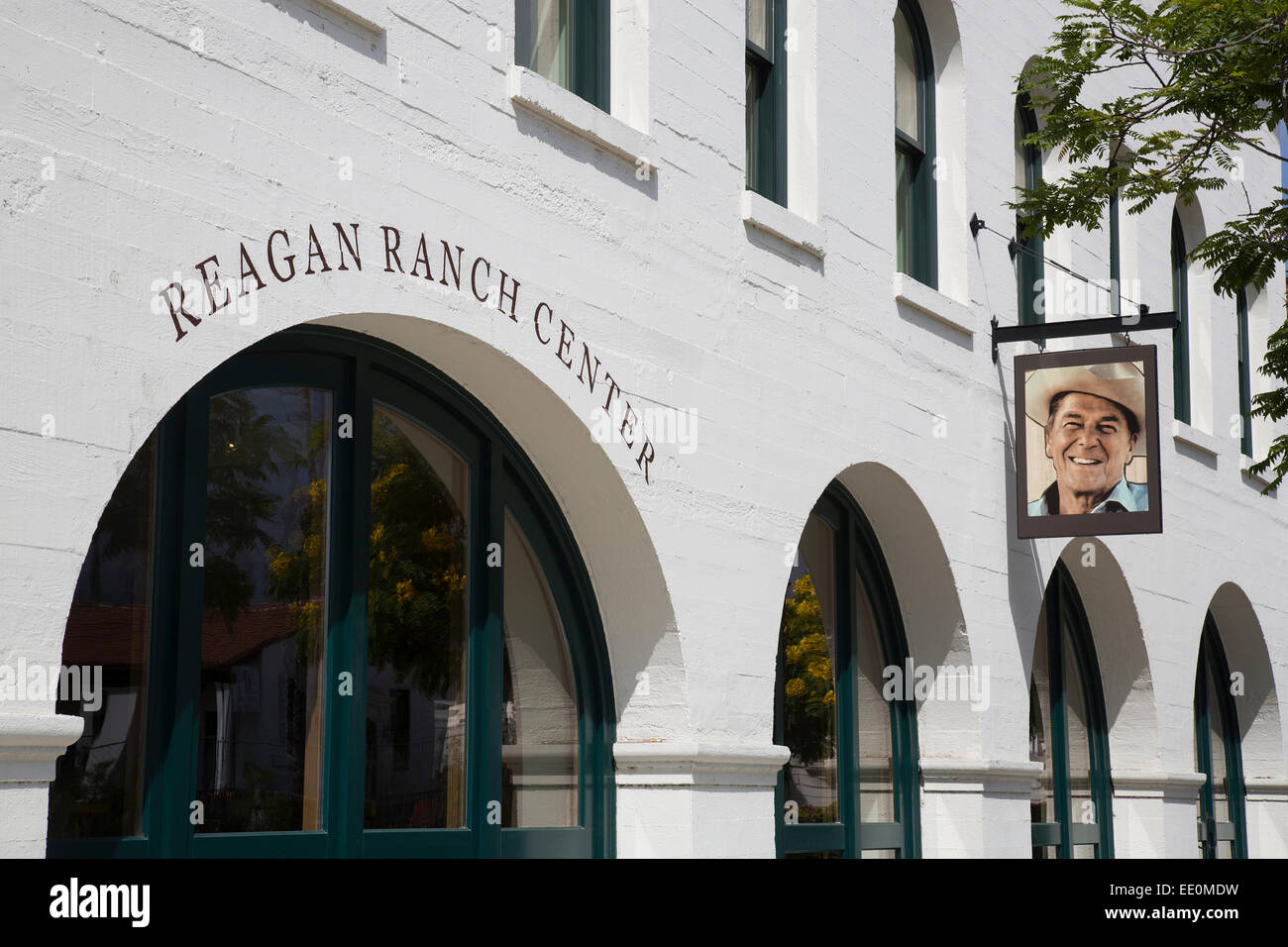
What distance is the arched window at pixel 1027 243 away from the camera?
1223 cm

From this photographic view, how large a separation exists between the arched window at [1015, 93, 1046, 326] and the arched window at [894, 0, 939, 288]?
123 centimetres

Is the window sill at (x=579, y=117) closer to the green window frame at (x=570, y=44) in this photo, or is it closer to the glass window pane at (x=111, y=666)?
the green window frame at (x=570, y=44)

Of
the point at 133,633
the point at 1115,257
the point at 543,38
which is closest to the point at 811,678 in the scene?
the point at 543,38

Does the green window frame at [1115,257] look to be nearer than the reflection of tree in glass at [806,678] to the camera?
No

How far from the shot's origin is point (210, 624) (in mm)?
6113

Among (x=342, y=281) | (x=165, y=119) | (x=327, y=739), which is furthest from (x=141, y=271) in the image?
(x=327, y=739)

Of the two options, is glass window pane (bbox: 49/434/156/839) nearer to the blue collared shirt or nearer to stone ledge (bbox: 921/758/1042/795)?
stone ledge (bbox: 921/758/1042/795)

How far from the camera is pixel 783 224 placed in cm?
875

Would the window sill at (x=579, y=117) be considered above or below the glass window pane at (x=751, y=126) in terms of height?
below

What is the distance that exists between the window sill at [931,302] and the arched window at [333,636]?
3240mm

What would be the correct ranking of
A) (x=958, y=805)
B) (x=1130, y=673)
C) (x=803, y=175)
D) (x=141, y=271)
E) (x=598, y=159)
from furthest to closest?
1. (x=1130, y=673)
2. (x=958, y=805)
3. (x=803, y=175)
4. (x=598, y=159)
5. (x=141, y=271)

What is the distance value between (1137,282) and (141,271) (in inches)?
420

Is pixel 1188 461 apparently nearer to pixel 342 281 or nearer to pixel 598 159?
pixel 598 159

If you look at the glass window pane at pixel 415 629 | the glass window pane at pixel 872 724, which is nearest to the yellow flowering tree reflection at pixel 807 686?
the glass window pane at pixel 872 724
